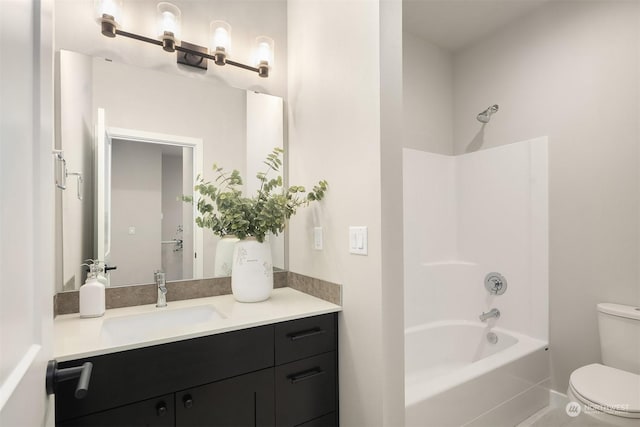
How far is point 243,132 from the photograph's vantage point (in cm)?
191

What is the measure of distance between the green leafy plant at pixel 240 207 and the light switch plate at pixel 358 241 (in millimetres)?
306

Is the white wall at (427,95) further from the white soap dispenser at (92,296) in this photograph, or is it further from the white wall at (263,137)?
the white soap dispenser at (92,296)

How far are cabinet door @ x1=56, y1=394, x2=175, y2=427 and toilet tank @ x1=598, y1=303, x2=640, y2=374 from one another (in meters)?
2.23

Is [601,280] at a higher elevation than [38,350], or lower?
lower

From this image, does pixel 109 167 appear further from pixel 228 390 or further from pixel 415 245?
pixel 415 245

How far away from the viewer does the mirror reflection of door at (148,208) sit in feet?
5.10

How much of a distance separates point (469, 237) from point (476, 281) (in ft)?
1.18

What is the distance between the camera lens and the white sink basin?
1.21 metres

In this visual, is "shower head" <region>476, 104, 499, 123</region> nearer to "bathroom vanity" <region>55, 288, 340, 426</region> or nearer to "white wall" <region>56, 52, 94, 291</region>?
"bathroom vanity" <region>55, 288, 340, 426</region>

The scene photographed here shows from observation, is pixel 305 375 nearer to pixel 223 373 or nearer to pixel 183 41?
pixel 223 373

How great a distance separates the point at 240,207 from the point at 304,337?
678 millimetres

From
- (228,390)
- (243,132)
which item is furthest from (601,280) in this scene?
(243,132)

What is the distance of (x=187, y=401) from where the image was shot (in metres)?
1.16

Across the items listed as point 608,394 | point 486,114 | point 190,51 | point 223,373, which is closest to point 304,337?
point 223,373
